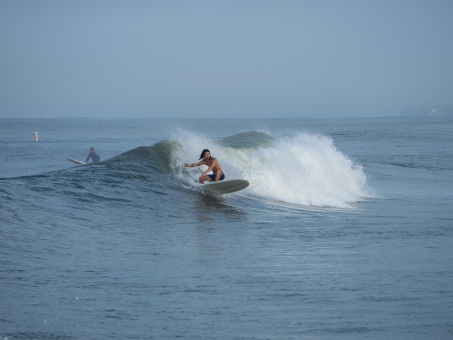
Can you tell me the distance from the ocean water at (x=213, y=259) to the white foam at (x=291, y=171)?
138 mm

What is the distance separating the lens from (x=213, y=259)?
10141mm

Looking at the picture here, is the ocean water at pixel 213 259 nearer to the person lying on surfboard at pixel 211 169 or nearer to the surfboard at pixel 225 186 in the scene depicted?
the surfboard at pixel 225 186

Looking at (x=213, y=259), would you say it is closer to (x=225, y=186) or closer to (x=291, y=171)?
(x=225, y=186)

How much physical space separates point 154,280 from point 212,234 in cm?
385

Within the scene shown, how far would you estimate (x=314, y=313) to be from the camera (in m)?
7.45

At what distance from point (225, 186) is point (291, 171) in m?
4.92

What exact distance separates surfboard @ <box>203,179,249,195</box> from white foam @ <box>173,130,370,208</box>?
50.3 inches

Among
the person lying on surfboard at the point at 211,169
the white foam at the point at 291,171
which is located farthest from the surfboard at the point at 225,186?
the white foam at the point at 291,171

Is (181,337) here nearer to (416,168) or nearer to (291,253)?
(291,253)

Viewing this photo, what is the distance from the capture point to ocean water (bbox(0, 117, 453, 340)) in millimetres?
7070

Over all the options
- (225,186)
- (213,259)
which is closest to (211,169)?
(225,186)

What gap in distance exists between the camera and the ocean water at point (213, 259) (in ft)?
23.2

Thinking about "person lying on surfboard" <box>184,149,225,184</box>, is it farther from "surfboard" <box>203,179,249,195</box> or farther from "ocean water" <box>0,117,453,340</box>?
"ocean water" <box>0,117,453,340</box>

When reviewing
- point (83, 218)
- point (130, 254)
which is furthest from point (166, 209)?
point (130, 254)
